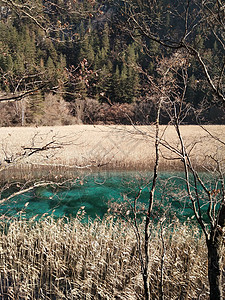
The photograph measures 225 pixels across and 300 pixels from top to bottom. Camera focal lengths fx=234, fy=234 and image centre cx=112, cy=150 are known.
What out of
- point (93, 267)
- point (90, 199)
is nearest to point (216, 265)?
point (93, 267)

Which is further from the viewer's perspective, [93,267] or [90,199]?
[90,199]

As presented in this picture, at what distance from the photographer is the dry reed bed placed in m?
4.05

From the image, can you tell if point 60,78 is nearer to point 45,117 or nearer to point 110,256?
point 110,256

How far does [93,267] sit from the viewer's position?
170 inches

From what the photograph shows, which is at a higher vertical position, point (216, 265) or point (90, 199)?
point (216, 265)

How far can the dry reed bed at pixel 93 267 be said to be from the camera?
4.05 metres

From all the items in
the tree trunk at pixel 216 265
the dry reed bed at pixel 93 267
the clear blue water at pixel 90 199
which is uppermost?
the tree trunk at pixel 216 265

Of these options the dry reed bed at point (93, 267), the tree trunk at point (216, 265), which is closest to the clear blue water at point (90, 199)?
the dry reed bed at point (93, 267)

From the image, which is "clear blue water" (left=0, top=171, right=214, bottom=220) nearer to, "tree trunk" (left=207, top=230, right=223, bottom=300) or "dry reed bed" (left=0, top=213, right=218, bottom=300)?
"dry reed bed" (left=0, top=213, right=218, bottom=300)

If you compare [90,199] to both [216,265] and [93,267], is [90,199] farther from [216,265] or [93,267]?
[216,265]

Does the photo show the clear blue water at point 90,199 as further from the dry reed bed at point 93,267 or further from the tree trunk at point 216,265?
the tree trunk at point 216,265

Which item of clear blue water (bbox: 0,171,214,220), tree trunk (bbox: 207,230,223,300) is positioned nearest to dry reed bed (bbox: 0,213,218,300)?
tree trunk (bbox: 207,230,223,300)

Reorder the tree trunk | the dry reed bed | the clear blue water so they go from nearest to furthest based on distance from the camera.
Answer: the tree trunk < the dry reed bed < the clear blue water

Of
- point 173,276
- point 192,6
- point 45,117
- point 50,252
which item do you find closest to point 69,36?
point 192,6
